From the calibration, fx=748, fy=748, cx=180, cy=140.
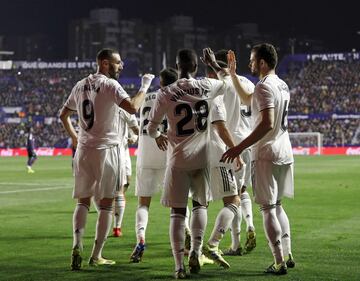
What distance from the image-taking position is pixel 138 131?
10.7m

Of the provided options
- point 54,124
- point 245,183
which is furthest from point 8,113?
point 245,183

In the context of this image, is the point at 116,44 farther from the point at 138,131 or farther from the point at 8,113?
the point at 138,131

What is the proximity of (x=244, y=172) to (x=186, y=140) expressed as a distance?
7.23 feet

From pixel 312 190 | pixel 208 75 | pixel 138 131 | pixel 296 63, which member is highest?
pixel 296 63

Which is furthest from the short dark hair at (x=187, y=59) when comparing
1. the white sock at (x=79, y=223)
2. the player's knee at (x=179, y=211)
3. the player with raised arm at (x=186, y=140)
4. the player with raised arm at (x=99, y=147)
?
the white sock at (x=79, y=223)

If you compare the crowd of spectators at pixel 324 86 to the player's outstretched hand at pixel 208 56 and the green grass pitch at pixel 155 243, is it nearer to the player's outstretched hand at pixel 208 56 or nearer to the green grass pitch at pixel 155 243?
the green grass pitch at pixel 155 243

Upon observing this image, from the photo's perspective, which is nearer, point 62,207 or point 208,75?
point 208,75

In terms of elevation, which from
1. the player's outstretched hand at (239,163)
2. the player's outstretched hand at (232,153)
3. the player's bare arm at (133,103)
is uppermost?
the player's bare arm at (133,103)

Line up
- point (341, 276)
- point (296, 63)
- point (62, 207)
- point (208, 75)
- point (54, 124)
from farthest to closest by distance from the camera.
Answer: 1. point (296, 63)
2. point (54, 124)
3. point (62, 207)
4. point (208, 75)
5. point (341, 276)

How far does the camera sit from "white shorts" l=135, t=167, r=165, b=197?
35.1ft

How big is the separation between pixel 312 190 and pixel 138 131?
1288 centimetres

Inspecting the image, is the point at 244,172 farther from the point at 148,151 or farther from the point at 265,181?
the point at 265,181

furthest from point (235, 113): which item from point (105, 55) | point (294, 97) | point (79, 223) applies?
point (294, 97)

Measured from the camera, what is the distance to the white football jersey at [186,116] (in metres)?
8.63
